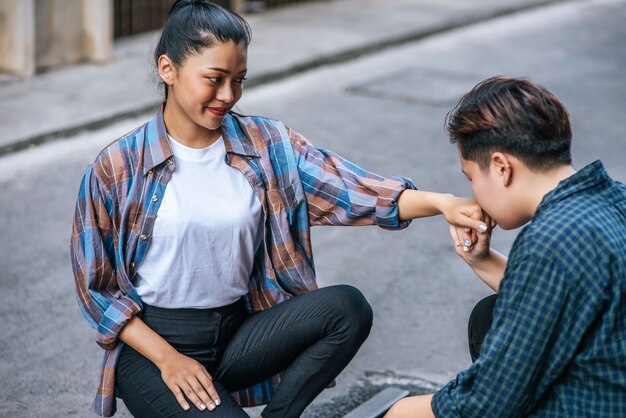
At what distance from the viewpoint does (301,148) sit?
3.31 m

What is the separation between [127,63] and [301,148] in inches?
269

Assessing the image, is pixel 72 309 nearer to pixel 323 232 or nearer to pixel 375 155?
pixel 323 232

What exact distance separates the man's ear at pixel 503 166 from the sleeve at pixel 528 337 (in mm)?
248

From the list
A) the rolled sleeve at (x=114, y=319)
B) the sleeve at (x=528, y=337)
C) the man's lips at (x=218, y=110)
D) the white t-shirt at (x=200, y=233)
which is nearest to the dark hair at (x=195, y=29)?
the man's lips at (x=218, y=110)

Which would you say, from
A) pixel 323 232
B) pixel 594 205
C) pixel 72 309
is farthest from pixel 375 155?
pixel 594 205

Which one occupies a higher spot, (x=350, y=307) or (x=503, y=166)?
(x=503, y=166)

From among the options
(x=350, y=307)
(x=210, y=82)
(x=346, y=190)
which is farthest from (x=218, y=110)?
(x=350, y=307)

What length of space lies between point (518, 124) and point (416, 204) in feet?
2.39

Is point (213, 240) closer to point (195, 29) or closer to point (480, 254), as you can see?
point (195, 29)

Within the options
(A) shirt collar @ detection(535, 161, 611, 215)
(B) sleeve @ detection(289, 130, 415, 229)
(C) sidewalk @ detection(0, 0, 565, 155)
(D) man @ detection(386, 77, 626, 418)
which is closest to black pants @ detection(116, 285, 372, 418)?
(B) sleeve @ detection(289, 130, 415, 229)

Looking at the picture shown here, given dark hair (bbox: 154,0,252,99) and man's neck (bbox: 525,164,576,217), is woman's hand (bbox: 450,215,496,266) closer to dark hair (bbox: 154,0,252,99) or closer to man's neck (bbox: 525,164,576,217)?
man's neck (bbox: 525,164,576,217)

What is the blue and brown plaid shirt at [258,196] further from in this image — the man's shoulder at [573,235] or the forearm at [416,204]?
the man's shoulder at [573,235]

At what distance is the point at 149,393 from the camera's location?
308 centimetres

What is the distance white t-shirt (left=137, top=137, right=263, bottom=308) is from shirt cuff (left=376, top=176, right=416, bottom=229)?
374mm
